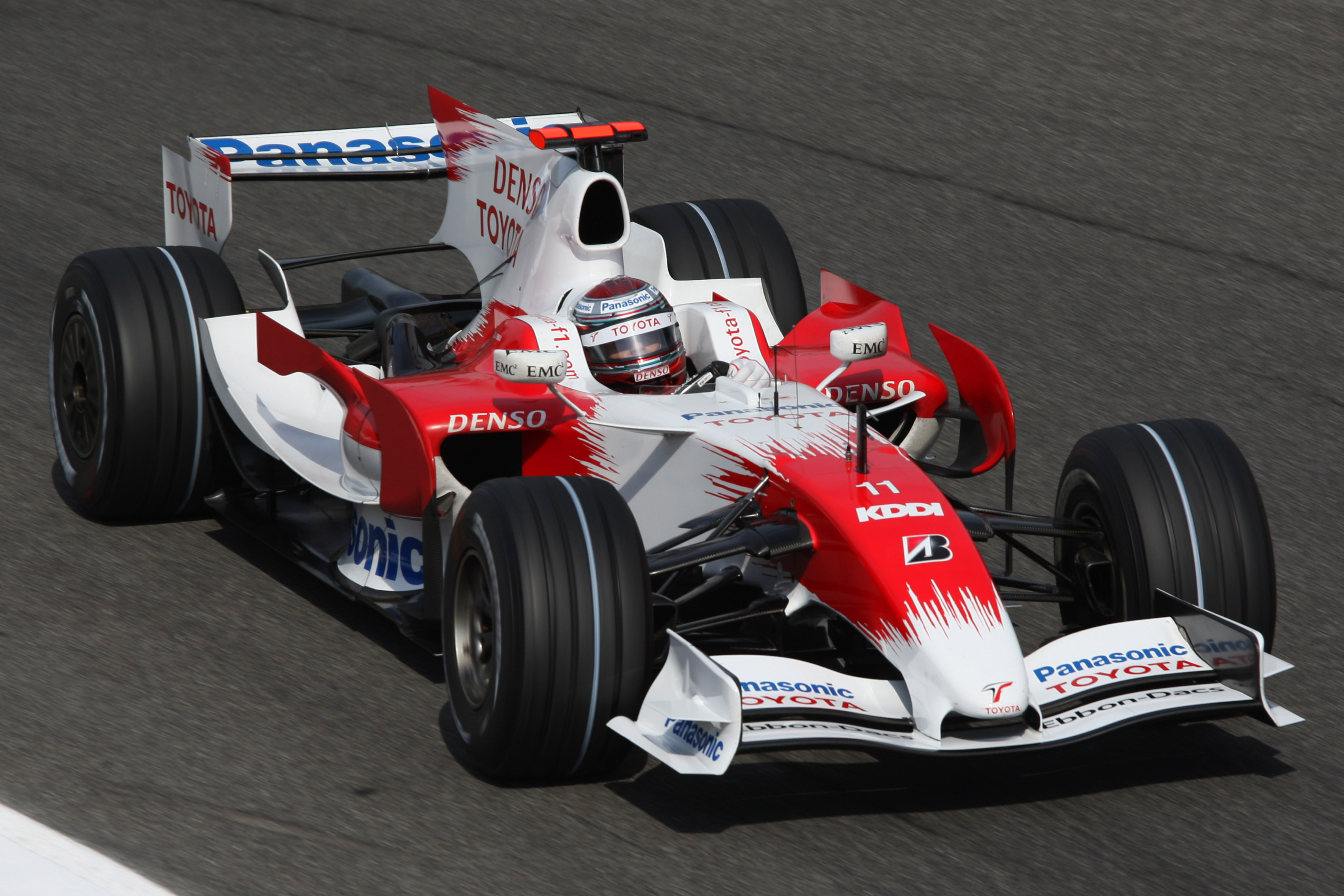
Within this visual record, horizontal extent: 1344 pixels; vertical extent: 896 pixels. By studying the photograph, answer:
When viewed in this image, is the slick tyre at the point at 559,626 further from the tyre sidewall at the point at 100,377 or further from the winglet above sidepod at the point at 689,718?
the tyre sidewall at the point at 100,377

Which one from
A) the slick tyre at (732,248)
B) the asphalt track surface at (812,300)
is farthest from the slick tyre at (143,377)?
the slick tyre at (732,248)

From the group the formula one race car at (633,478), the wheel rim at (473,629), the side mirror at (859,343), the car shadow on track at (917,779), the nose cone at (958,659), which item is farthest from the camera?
the side mirror at (859,343)

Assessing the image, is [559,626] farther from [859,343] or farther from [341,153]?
[341,153]

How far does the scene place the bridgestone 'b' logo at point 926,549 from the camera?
5.04 meters

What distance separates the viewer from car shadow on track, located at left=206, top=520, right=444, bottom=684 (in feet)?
20.0

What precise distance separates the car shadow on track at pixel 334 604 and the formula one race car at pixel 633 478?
116mm

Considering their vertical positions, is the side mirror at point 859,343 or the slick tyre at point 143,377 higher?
the side mirror at point 859,343

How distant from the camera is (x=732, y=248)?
26.5ft

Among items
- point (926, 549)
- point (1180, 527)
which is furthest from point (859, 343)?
point (1180, 527)

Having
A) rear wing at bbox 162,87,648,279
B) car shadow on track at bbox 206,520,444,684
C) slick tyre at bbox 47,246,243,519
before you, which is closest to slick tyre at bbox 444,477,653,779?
car shadow on track at bbox 206,520,444,684

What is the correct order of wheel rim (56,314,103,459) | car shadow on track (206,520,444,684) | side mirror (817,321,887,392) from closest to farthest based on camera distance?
side mirror (817,321,887,392) < car shadow on track (206,520,444,684) < wheel rim (56,314,103,459)

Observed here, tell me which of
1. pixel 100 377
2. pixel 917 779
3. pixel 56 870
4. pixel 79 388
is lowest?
pixel 56 870

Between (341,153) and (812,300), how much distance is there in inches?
169

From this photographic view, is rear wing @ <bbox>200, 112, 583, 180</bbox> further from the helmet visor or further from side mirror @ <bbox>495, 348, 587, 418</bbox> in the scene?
side mirror @ <bbox>495, 348, 587, 418</bbox>
